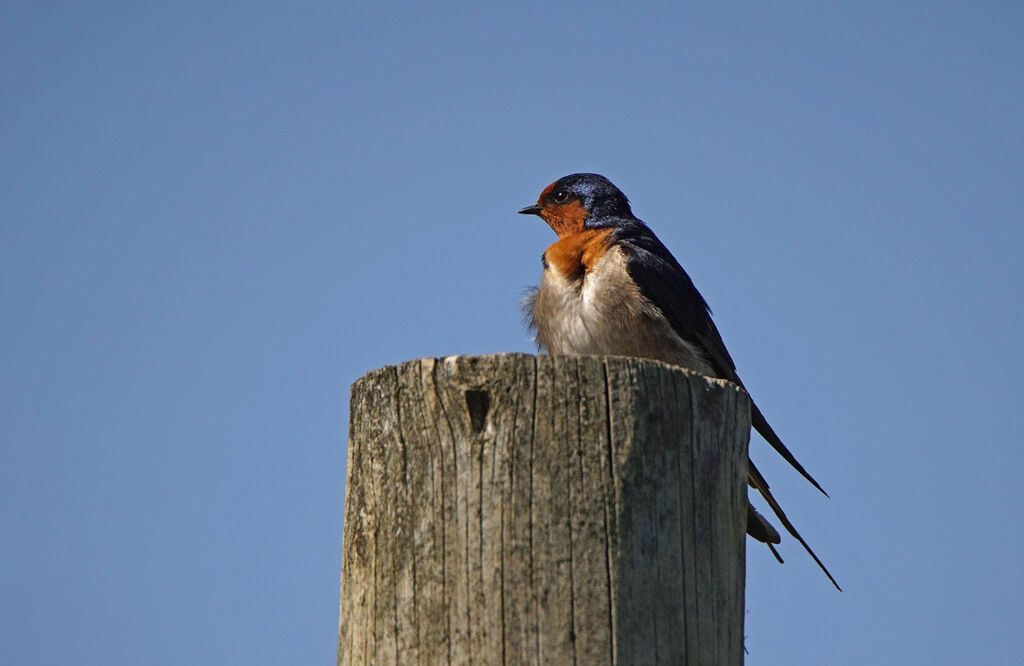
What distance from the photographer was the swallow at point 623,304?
5.62 meters

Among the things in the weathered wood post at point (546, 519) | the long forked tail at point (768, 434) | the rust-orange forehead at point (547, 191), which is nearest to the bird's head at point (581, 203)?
the rust-orange forehead at point (547, 191)

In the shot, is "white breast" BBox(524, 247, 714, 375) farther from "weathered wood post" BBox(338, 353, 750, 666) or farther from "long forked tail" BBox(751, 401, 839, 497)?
"weathered wood post" BBox(338, 353, 750, 666)

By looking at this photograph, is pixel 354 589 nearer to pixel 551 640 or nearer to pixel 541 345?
pixel 551 640

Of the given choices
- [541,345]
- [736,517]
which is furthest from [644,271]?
[736,517]

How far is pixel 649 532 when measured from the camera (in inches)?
96.0

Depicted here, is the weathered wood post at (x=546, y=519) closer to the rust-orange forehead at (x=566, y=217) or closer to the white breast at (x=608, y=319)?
the white breast at (x=608, y=319)

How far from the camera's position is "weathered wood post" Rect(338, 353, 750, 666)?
7.79ft

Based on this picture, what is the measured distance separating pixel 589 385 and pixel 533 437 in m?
0.18

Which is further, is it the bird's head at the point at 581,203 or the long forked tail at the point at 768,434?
the bird's head at the point at 581,203

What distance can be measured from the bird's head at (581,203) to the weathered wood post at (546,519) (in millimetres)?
3951

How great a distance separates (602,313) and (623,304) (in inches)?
4.6

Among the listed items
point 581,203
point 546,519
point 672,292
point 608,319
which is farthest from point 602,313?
point 546,519

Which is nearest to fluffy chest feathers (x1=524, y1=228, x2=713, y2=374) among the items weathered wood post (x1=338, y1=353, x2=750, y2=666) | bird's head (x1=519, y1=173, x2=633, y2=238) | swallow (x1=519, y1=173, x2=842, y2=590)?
swallow (x1=519, y1=173, x2=842, y2=590)

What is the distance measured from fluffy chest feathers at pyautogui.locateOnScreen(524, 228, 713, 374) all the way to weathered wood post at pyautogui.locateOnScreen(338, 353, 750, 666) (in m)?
2.97
